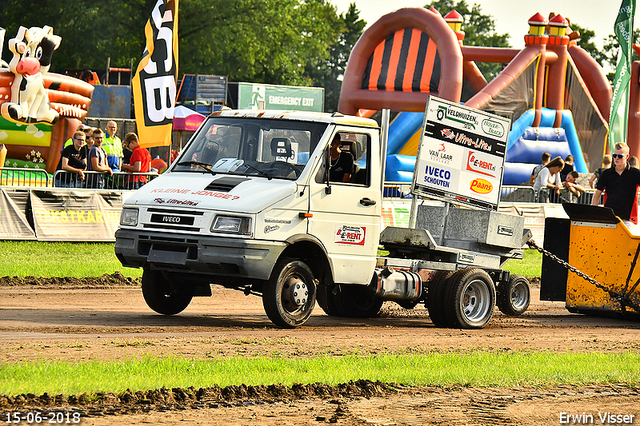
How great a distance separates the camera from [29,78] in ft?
82.3

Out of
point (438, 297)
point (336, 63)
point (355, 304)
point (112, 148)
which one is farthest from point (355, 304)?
point (336, 63)

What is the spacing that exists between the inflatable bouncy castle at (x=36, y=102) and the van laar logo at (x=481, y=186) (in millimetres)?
16079

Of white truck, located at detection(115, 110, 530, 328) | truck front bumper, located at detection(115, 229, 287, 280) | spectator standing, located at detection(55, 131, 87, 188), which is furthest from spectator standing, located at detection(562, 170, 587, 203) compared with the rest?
truck front bumper, located at detection(115, 229, 287, 280)

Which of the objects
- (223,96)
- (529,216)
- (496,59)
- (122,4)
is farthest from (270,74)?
→ (529,216)

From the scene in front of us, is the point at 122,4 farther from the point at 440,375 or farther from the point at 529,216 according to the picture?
the point at 440,375

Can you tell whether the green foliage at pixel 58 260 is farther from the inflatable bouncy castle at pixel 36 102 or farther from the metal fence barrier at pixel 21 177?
the inflatable bouncy castle at pixel 36 102

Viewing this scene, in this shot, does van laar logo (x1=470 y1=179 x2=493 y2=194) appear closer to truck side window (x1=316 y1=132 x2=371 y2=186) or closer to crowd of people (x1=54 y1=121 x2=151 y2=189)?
truck side window (x1=316 y1=132 x2=371 y2=186)

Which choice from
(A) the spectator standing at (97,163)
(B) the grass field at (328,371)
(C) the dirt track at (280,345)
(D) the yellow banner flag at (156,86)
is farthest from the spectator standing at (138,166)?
(B) the grass field at (328,371)

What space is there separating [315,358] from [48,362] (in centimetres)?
233

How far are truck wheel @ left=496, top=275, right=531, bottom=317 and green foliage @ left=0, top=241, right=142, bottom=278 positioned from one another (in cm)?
671

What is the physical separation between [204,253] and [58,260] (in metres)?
8.62

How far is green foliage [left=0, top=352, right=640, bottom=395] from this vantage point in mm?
6848

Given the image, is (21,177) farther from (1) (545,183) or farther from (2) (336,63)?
(2) (336,63)

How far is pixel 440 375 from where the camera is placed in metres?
7.95
